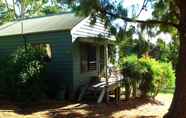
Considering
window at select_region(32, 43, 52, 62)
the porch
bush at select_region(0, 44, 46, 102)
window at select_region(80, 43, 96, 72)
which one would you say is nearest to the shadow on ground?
bush at select_region(0, 44, 46, 102)

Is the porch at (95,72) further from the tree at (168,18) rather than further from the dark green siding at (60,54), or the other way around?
the tree at (168,18)

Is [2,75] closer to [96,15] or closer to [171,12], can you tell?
[96,15]

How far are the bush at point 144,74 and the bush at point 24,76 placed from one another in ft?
13.1

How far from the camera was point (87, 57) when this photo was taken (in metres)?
16.5

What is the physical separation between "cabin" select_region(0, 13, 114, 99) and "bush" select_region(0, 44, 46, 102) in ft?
4.74

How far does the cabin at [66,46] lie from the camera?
1489 cm

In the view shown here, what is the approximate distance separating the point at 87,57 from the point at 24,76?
177 inches

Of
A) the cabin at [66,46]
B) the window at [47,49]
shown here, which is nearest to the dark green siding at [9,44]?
the cabin at [66,46]

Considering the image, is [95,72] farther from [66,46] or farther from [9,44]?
[9,44]

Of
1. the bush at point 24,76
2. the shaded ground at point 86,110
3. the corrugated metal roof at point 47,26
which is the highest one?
the corrugated metal roof at point 47,26

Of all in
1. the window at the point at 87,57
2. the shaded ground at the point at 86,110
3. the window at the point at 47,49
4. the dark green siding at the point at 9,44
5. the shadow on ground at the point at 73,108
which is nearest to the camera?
the shaded ground at the point at 86,110

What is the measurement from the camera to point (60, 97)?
14547mm

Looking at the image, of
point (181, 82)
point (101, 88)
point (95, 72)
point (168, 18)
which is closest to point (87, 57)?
point (95, 72)

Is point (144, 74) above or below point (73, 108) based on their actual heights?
above
